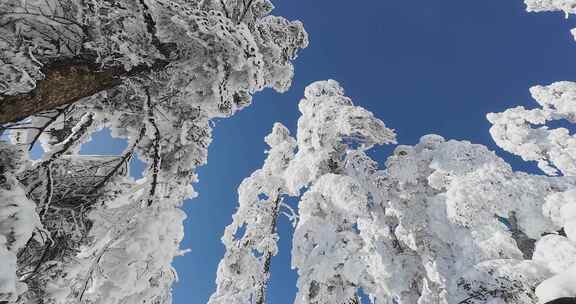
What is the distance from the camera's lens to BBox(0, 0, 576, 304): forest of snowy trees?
3.33 meters

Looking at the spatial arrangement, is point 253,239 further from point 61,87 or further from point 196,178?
point 61,87

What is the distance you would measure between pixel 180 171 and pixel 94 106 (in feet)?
4.84

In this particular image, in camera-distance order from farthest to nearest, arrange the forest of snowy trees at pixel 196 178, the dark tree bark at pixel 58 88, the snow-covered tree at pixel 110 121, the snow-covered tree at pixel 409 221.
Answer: the snow-covered tree at pixel 409 221 < the forest of snowy trees at pixel 196 178 < the snow-covered tree at pixel 110 121 < the dark tree bark at pixel 58 88

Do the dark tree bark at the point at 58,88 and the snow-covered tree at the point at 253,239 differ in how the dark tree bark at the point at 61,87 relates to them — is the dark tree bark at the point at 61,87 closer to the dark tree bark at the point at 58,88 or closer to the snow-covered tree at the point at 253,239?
the dark tree bark at the point at 58,88

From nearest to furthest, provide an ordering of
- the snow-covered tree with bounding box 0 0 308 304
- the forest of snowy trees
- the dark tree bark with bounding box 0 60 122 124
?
the dark tree bark with bounding box 0 60 122 124 < the snow-covered tree with bounding box 0 0 308 304 < the forest of snowy trees

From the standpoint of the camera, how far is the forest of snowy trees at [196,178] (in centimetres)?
333

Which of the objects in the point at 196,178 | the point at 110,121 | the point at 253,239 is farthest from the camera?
the point at 253,239

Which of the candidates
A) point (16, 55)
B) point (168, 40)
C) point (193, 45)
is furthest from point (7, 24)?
point (193, 45)

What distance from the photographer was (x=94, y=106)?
4.34m

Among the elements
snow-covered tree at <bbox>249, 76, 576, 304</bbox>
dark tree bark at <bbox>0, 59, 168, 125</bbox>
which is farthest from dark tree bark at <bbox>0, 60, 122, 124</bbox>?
snow-covered tree at <bbox>249, 76, 576, 304</bbox>

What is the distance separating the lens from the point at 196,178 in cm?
526

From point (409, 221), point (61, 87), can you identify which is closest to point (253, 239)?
point (409, 221)

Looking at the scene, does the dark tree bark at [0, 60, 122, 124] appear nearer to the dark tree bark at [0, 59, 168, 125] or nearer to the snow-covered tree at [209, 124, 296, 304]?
the dark tree bark at [0, 59, 168, 125]

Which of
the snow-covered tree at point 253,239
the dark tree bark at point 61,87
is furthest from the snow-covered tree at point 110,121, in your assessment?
the snow-covered tree at point 253,239
